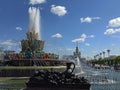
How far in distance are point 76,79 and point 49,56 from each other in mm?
40195

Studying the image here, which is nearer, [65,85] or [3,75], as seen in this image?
[65,85]

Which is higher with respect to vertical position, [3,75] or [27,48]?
[27,48]

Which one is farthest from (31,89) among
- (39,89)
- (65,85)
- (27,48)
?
(27,48)

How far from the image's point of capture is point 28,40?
233 feet

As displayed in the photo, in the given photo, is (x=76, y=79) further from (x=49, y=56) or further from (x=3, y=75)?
(x=49, y=56)

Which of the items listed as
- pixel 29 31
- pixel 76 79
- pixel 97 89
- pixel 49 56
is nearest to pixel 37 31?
pixel 29 31

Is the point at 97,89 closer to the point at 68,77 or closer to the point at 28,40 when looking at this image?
the point at 68,77

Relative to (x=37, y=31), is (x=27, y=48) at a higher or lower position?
lower

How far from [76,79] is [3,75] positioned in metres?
24.9

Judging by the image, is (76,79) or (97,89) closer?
(76,79)

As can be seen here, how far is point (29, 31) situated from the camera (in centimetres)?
7569

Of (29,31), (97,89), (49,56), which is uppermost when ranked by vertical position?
(29,31)

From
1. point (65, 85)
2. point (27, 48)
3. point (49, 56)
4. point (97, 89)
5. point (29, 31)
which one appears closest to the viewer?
point (65, 85)

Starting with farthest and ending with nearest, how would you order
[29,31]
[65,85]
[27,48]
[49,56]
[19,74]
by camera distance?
[29,31], [27,48], [49,56], [19,74], [65,85]
